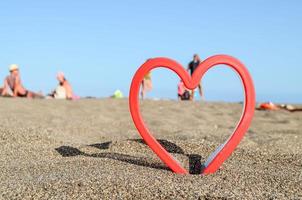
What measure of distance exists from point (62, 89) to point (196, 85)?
9.82 m

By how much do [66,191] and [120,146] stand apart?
1958 millimetres

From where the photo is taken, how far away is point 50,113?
9.48 metres

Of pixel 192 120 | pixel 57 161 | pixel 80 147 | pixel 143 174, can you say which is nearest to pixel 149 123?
pixel 192 120

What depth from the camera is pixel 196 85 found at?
3965mm

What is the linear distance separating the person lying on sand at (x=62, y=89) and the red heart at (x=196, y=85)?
9560 mm

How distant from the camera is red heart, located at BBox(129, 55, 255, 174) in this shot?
13.0 ft

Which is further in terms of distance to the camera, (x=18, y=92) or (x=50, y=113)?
(x=18, y=92)

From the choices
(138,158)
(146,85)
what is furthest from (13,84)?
(138,158)

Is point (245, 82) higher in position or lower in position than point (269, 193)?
higher

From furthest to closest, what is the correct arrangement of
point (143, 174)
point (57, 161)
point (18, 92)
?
point (18, 92) < point (57, 161) < point (143, 174)

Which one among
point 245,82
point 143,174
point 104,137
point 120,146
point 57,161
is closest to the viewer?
point 143,174

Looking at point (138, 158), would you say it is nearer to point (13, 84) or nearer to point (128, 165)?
point (128, 165)

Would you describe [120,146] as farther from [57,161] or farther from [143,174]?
[143,174]

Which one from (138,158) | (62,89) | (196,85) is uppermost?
(196,85)
